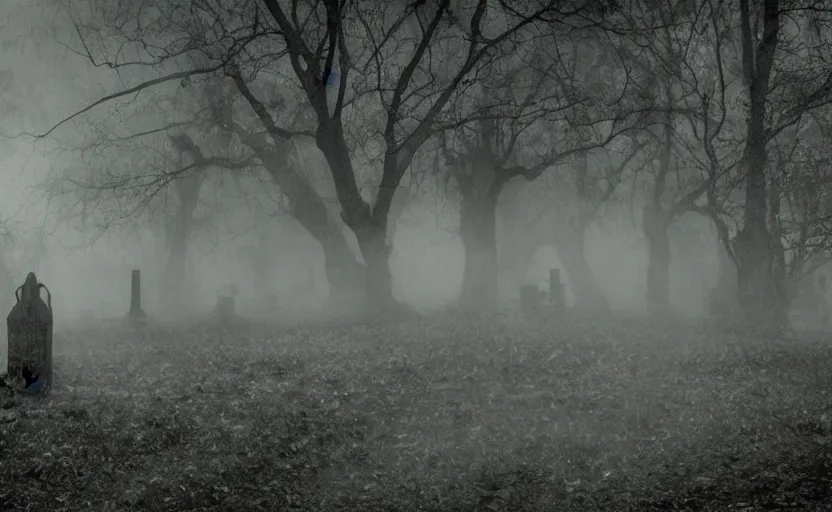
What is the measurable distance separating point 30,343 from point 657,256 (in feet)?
73.7

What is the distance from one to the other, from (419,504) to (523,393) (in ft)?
12.1

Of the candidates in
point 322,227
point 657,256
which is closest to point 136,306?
point 322,227

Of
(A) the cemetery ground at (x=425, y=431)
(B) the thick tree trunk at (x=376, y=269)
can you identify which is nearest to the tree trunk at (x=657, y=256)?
(B) the thick tree trunk at (x=376, y=269)

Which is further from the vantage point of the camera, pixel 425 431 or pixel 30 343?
pixel 30 343

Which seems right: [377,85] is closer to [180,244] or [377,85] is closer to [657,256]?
[657,256]

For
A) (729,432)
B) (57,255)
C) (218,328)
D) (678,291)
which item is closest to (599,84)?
(218,328)

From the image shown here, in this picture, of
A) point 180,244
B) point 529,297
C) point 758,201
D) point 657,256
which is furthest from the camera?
point 180,244

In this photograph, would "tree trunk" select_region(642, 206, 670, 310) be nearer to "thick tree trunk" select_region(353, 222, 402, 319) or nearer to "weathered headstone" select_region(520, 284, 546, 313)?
"weathered headstone" select_region(520, 284, 546, 313)

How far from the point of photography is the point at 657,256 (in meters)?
27.3

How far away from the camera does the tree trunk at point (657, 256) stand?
2650 cm

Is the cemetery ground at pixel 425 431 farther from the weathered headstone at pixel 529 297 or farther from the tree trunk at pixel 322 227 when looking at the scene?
the weathered headstone at pixel 529 297

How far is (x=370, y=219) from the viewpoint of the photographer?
63.6 ft

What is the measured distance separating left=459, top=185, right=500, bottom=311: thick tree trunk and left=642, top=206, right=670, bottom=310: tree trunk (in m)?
6.62

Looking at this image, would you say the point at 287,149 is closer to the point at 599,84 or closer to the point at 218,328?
the point at 218,328
